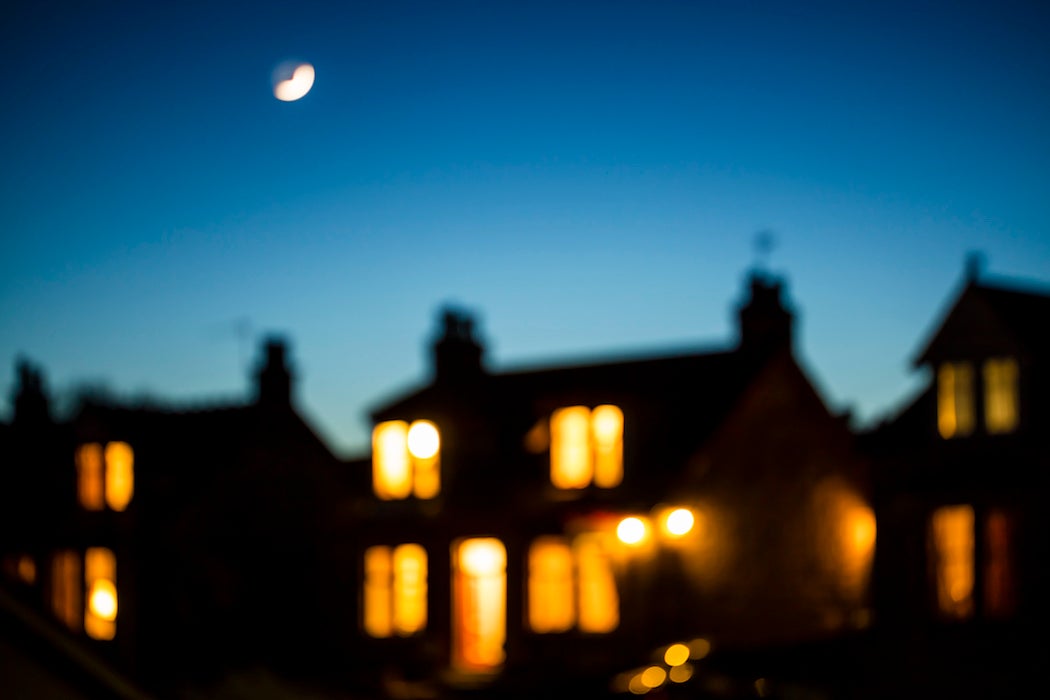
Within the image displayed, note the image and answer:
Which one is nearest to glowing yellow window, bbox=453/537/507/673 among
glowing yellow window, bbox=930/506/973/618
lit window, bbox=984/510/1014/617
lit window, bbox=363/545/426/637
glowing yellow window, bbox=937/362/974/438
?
lit window, bbox=363/545/426/637

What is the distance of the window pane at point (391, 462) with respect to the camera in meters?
25.0

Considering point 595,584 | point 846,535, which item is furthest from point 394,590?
point 846,535

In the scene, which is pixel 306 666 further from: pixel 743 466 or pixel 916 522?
pixel 916 522

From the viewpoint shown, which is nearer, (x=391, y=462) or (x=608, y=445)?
(x=608, y=445)

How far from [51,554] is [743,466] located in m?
18.8

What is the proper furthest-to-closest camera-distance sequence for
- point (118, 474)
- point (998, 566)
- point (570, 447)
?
1. point (118, 474)
2. point (570, 447)
3. point (998, 566)

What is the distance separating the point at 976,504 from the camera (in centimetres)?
2073

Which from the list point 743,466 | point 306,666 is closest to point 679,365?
point 743,466

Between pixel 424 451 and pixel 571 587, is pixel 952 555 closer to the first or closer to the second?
pixel 571 587

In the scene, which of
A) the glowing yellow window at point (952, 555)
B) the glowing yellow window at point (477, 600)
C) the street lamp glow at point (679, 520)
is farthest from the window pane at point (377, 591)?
the glowing yellow window at point (952, 555)

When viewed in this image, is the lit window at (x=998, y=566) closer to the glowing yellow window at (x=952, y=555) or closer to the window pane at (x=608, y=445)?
the glowing yellow window at (x=952, y=555)

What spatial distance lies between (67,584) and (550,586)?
1395cm

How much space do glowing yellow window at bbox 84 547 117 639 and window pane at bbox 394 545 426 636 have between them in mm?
7531

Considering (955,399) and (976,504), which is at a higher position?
(955,399)
